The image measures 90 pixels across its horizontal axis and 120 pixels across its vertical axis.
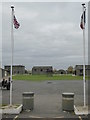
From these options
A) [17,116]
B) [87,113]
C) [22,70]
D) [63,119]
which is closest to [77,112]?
[87,113]

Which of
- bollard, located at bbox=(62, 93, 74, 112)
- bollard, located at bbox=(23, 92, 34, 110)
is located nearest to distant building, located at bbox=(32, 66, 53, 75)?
bollard, located at bbox=(23, 92, 34, 110)

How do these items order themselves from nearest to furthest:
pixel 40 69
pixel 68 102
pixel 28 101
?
pixel 68 102 → pixel 28 101 → pixel 40 69

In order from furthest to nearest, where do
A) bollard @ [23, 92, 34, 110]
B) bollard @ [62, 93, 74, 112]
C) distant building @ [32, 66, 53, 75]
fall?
distant building @ [32, 66, 53, 75], bollard @ [23, 92, 34, 110], bollard @ [62, 93, 74, 112]

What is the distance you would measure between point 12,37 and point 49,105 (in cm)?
483

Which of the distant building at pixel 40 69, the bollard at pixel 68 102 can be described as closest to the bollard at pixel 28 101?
the bollard at pixel 68 102

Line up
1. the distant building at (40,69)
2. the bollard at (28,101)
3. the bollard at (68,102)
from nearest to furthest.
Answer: the bollard at (68,102), the bollard at (28,101), the distant building at (40,69)

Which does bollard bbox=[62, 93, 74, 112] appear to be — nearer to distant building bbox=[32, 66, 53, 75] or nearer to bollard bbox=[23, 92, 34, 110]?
bollard bbox=[23, 92, 34, 110]

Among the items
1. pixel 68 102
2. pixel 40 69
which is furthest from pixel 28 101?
pixel 40 69

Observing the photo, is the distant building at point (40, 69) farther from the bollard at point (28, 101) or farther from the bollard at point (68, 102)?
the bollard at point (68, 102)

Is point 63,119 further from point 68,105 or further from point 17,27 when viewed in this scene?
point 17,27

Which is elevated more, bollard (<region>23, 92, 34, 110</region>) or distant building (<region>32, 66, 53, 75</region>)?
distant building (<region>32, 66, 53, 75</region>)

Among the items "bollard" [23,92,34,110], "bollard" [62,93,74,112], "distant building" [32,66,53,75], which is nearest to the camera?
"bollard" [62,93,74,112]

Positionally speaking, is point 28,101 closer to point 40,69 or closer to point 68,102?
point 68,102

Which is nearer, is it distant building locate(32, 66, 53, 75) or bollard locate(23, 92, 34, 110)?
bollard locate(23, 92, 34, 110)
